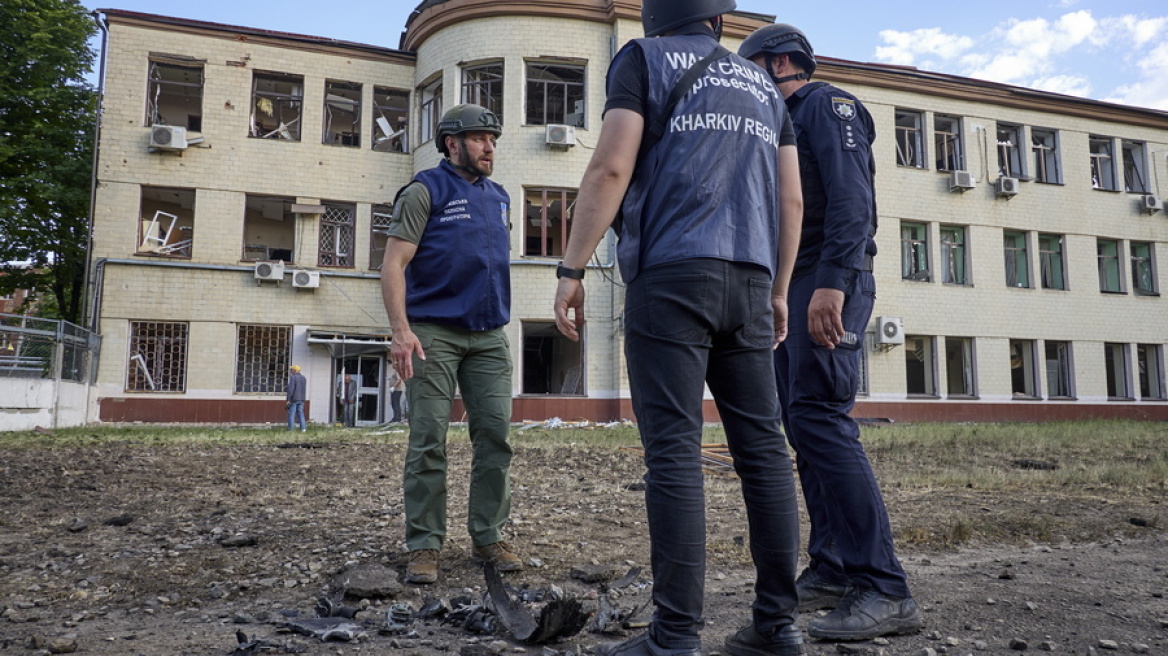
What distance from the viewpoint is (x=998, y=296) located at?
81.5 ft

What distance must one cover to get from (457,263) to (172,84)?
21107mm

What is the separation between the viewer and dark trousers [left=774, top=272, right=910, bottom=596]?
2.92 meters

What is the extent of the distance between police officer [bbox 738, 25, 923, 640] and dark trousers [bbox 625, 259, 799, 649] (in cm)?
57

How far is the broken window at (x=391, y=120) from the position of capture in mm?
22844

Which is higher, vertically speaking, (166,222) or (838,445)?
(166,222)

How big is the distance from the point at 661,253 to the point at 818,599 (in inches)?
64.0

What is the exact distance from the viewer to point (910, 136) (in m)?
25.0

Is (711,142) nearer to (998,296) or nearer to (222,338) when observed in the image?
(222,338)

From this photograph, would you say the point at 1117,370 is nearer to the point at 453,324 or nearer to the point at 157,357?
the point at 157,357

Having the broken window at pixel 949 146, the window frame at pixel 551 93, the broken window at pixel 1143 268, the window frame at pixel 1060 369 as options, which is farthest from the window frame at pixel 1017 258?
the window frame at pixel 551 93

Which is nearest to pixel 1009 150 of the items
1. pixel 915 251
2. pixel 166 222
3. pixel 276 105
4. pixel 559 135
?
pixel 915 251

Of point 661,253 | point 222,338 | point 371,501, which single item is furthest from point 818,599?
point 222,338

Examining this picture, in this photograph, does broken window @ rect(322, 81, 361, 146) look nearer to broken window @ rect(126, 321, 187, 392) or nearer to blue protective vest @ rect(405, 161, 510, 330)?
broken window @ rect(126, 321, 187, 392)

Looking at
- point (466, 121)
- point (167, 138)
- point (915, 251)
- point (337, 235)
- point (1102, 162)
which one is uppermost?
point (1102, 162)
